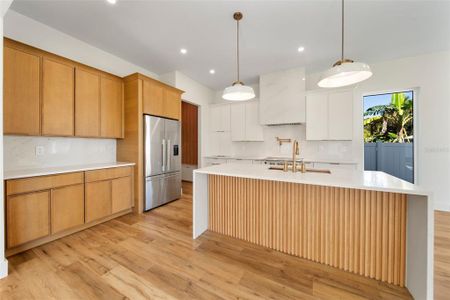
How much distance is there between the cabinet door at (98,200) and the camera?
2.51 metres

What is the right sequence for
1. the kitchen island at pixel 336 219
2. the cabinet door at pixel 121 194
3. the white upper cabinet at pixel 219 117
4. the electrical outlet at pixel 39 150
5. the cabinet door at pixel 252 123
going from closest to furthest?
the kitchen island at pixel 336 219 < the electrical outlet at pixel 39 150 < the cabinet door at pixel 121 194 < the cabinet door at pixel 252 123 < the white upper cabinet at pixel 219 117

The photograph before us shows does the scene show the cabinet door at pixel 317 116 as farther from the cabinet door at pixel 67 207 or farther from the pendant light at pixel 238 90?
the cabinet door at pixel 67 207

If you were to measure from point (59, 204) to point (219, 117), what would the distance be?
3.81m

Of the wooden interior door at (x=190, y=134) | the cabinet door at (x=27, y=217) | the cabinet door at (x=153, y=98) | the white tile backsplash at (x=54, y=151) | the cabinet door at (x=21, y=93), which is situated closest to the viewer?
the cabinet door at (x=27, y=217)

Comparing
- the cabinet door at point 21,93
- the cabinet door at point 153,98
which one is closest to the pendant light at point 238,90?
the cabinet door at point 153,98

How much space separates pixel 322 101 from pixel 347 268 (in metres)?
3.14

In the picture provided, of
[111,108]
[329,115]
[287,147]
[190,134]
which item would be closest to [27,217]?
[111,108]

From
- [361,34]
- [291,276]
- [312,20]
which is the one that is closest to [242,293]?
[291,276]

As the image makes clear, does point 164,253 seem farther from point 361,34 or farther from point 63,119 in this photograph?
point 361,34

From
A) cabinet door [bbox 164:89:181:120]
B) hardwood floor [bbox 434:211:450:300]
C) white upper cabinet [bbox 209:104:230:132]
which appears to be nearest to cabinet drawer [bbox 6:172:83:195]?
cabinet door [bbox 164:89:181:120]

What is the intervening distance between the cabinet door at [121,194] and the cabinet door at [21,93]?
3.81 ft

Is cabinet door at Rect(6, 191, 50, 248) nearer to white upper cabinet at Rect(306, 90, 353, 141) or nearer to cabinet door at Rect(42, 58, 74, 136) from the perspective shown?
cabinet door at Rect(42, 58, 74, 136)

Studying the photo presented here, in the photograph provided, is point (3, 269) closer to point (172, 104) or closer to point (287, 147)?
point (172, 104)

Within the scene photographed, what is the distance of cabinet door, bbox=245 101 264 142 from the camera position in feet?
15.1
